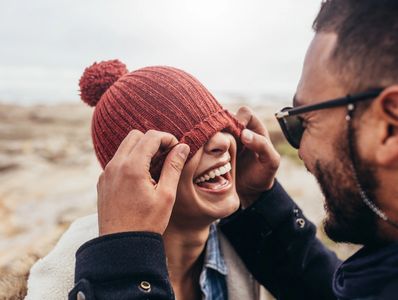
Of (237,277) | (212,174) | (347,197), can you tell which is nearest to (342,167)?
(347,197)

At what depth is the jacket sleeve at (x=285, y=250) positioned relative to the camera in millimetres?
2986

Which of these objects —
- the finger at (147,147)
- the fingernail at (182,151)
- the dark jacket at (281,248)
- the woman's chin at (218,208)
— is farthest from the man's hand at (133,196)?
the dark jacket at (281,248)

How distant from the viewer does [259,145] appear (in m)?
2.99

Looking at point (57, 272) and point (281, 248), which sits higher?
point (57, 272)

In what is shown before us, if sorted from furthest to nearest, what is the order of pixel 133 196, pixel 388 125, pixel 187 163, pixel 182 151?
pixel 187 163 → pixel 182 151 → pixel 133 196 → pixel 388 125

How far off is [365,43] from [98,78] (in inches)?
76.3

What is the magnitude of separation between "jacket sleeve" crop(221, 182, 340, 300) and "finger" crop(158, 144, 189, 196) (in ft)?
3.01

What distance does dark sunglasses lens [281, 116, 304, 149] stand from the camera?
241cm

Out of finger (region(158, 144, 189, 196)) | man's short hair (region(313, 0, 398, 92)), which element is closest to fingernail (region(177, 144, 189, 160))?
finger (region(158, 144, 189, 196))

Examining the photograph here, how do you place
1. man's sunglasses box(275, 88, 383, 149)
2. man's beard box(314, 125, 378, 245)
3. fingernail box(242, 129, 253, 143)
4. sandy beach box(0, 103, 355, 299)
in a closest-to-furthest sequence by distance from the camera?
man's sunglasses box(275, 88, 383, 149), man's beard box(314, 125, 378, 245), fingernail box(242, 129, 253, 143), sandy beach box(0, 103, 355, 299)

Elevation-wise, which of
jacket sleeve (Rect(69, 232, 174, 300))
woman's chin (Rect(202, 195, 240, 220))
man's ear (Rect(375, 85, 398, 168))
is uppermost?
man's ear (Rect(375, 85, 398, 168))

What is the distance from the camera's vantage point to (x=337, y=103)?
2.04m

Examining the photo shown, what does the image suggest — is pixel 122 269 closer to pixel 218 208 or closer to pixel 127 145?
pixel 127 145

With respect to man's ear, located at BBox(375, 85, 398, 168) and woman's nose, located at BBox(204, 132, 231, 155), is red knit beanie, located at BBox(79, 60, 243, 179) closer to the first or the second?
woman's nose, located at BBox(204, 132, 231, 155)
